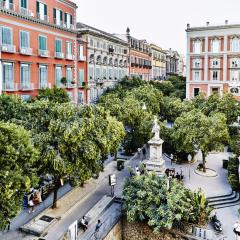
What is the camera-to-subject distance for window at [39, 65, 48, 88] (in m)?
29.9

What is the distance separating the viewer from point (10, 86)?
85.5ft

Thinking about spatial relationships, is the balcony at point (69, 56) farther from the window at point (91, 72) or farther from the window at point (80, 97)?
the window at point (91, 72)

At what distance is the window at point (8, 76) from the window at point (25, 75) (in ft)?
3.91

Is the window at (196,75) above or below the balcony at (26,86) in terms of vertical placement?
above

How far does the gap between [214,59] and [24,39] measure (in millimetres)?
31693

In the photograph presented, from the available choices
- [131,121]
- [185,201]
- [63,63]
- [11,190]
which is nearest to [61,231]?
[11,190]

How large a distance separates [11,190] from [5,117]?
667 centimetres

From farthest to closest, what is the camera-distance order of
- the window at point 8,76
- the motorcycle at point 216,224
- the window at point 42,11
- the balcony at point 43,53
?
the balcony at point 43,53 < the window at point 42,11 < the window at point 8,76 < the motorcycle at point 216,224

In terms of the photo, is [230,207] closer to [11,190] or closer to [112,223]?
[112,223]

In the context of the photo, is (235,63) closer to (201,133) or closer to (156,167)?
(201,133)

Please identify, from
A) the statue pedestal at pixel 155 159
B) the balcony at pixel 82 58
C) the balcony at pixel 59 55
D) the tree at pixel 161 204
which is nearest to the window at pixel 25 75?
the balcony at pixel 59 55

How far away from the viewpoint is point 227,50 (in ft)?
156

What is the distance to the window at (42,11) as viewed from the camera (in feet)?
96.2

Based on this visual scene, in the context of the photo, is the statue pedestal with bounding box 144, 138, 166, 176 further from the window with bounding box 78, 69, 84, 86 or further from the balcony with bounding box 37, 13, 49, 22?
the window with bounding box 78, 69, 84, 86
